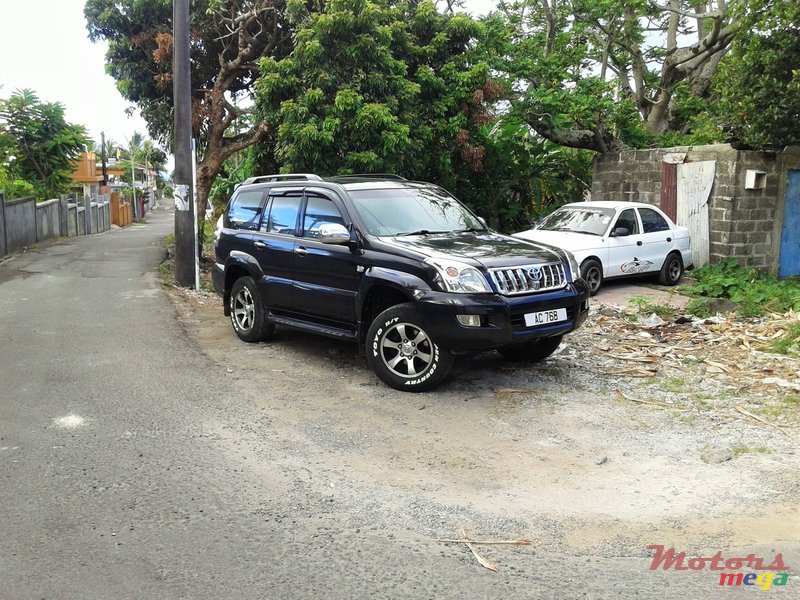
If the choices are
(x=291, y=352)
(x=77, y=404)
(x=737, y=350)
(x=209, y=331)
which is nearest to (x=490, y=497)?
(x=77, y=404)

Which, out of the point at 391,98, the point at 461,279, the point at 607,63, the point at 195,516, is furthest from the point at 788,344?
the point at 607,63

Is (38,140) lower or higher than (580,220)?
higher

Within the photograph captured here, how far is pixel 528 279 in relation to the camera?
22.0 ft

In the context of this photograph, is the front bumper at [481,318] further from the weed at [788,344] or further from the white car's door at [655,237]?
the white car's door at [655,237]

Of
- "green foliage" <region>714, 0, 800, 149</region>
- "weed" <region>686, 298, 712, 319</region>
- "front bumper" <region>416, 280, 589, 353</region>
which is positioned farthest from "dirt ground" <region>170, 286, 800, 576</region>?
"green foliage" <region>714, 0, 800, 149</region>

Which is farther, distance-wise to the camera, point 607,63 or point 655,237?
point 607,63

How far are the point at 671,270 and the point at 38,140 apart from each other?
25.6m

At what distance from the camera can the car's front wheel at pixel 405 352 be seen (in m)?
6.60

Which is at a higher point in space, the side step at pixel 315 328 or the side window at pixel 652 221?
the side window at pixel 652 221

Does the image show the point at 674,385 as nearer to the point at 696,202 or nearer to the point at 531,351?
the point at 531,351

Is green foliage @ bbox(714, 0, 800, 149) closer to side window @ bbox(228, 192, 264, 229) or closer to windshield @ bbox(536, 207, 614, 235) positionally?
windshield @ bbox(536, 207, 614, 235)

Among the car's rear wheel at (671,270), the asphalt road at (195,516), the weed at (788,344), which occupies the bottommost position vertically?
the asphalt road at (195,516)

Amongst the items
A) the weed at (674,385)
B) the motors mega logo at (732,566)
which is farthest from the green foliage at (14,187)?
the motors mega logo at (732,566)

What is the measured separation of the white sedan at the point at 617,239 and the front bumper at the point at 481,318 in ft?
17.7
